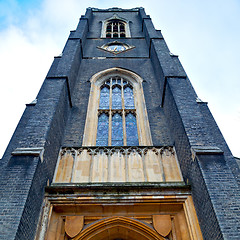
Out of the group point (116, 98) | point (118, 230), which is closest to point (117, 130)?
point (116, 98)

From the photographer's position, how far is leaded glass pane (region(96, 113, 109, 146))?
776cm

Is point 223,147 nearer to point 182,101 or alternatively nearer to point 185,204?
point 182,101

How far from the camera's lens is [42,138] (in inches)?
228

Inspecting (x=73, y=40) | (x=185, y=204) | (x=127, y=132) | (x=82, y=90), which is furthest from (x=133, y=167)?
(x=73, y=40)

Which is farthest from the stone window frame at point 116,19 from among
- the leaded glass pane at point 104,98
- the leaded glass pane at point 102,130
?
the leaded glass pane at point 102,130

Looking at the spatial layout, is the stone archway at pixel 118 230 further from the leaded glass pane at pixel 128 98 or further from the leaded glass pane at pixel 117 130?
the leaded glass pane at pixel 128 98

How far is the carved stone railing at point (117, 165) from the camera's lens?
5.93m

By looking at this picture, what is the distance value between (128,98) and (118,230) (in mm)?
5608

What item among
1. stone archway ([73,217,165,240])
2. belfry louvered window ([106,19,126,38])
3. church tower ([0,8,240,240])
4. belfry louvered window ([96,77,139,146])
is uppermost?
belfry louvered window ([106,19,126,38])

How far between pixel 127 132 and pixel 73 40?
6403 mm

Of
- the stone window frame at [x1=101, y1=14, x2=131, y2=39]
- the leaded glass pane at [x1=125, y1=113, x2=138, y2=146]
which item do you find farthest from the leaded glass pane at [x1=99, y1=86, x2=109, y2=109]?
the stone window frame at [x1=101, y1=14, x2=131, y2=39]

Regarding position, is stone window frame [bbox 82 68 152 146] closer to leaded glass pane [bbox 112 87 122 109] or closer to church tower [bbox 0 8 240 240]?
church tower [bbox 0 8 240 240]

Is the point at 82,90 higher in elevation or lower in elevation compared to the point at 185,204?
higher

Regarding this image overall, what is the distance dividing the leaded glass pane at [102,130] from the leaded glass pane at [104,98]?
1.67 feet
